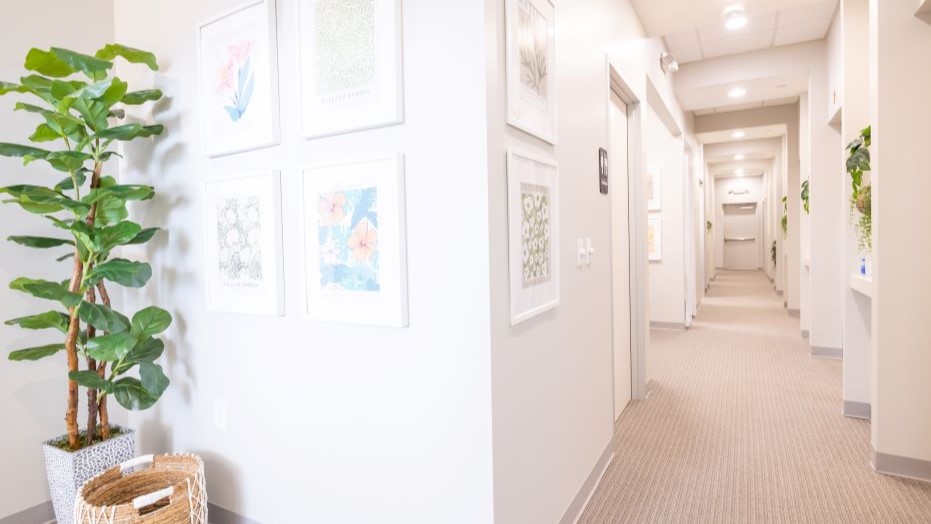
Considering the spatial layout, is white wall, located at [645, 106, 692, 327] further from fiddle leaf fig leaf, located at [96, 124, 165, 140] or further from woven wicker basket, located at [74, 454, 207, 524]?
woven wicker basket, located at [74, 454, 207, 524]

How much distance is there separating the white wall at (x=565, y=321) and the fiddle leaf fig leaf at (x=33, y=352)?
1871 mm

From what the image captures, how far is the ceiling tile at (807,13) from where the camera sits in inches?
161

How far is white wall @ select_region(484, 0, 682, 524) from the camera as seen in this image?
4.92ft

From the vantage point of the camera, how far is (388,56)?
1570 mm

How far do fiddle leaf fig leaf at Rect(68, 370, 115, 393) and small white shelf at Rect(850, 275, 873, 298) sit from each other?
3.83m

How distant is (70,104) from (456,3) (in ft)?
5.03

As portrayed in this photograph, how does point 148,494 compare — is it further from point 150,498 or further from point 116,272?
point 116,272

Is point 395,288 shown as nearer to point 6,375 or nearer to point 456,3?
point 456,3

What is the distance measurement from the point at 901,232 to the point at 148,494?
11.5ft

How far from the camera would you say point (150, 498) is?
1.72 metres

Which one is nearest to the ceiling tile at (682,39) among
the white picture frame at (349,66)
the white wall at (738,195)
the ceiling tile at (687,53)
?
the ceiling tile at (687,53)

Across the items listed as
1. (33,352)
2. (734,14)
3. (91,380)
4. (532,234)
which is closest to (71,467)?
(91,380)

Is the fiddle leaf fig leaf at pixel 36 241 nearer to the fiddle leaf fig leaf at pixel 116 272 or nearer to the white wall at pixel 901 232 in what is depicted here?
the fiddle leaf fig leaf at pixel 116 272

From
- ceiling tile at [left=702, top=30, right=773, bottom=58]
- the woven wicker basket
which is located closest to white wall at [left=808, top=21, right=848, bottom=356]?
ceiling tile at [left=702, top=30, right=773, bottom=58]
